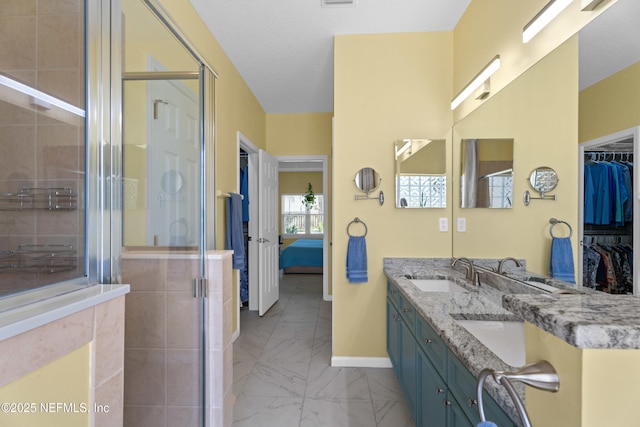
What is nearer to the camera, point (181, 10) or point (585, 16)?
point (585, 16)

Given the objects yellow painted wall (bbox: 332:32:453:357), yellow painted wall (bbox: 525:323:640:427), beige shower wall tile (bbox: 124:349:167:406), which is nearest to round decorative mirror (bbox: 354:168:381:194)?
yellow painted wall (bbox: 332:32:453:357)

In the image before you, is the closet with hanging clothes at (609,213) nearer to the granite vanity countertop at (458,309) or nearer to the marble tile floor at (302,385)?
the granite vanity countertop at (458,309)

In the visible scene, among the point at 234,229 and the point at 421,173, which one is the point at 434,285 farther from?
the point at 234,229

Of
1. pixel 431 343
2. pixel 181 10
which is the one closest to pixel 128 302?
pixel 431 343

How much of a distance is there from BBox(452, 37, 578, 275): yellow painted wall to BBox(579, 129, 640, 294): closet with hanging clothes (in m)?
0.09

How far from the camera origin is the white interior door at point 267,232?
366cm

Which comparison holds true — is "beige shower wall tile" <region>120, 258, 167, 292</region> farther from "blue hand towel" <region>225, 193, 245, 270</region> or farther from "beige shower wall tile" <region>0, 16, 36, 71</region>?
"blue hand towel" <region>225, 193, 245, 270</region>

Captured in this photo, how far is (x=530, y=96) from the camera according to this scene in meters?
1.42

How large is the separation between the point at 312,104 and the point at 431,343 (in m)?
3.53

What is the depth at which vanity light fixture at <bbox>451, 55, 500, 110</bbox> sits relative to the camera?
72.2 inches

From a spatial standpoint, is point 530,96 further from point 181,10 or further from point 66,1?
point 181,10

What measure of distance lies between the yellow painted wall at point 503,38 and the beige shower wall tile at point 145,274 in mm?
2174

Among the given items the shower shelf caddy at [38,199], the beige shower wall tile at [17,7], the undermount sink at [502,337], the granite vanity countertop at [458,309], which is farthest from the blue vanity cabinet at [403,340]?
the beige shower wall tile at [17,7]

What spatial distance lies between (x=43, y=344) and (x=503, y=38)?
2.48 meters
